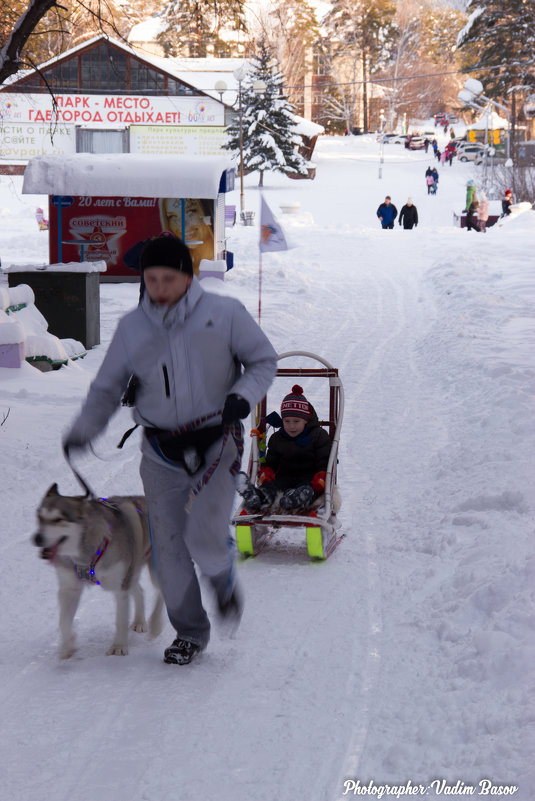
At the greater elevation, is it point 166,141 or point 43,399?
point 166,141

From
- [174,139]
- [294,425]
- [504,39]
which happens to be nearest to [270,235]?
[294,425]

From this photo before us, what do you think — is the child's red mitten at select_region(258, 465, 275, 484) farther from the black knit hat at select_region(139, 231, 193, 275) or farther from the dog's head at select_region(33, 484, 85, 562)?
the black knit hat at select_region(139, 231, 193, 275)

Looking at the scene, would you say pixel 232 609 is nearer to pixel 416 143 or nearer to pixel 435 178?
pixel 435 178

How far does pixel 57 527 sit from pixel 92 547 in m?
0.21

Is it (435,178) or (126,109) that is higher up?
(126,109)

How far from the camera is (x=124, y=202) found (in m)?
21.3

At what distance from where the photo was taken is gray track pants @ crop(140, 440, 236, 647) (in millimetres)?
3971

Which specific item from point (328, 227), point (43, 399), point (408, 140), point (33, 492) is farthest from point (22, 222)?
point (408, 140)

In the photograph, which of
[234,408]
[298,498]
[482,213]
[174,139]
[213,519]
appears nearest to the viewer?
[234,408]

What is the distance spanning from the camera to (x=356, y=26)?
91.6 m

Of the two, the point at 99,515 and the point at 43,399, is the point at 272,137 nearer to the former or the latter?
the point at 43,399

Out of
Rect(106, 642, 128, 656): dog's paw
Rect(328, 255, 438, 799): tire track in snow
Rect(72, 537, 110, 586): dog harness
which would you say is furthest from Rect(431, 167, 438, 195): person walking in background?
Rect(72, 537, 110, 586): dog harness

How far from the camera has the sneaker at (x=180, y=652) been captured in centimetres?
A: 421

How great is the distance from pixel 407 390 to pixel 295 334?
4155 millimetres
